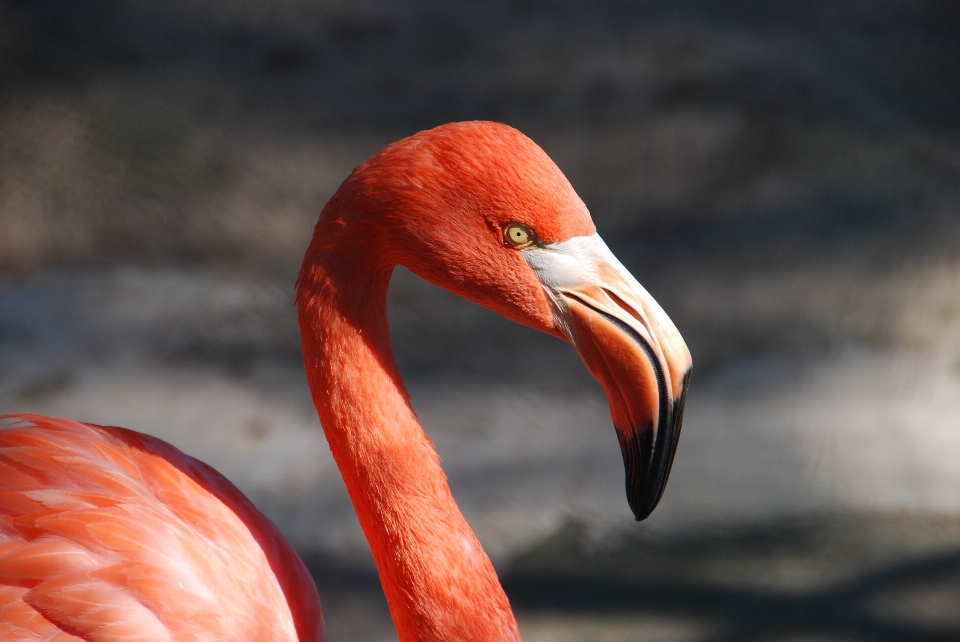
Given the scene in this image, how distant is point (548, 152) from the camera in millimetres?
2727

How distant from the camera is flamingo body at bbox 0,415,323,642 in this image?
122cm

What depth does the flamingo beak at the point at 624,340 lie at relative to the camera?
1175 millimetres

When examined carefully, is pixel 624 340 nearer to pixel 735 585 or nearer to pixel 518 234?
pixel 518 234

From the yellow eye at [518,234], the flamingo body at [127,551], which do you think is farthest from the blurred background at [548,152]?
the yellow eye at [518,234]

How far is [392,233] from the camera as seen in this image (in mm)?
1226

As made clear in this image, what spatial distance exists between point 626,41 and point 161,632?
221 centimetres

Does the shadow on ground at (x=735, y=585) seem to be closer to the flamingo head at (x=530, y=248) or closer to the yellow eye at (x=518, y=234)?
the flamingo head at (x=530, y=248)

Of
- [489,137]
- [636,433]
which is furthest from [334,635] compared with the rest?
[489,137]

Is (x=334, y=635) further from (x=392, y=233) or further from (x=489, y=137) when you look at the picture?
(x=489, y=137)

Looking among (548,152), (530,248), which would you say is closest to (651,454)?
(530,248)

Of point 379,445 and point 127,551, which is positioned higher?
point 379,445

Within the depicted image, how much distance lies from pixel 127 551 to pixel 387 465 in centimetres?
40

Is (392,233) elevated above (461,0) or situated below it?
below

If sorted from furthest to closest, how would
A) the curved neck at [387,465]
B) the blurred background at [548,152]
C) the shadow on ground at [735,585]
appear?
the blurred background at [548,152], the shadow on ground at [735,585], the curved neck at [387,465]
